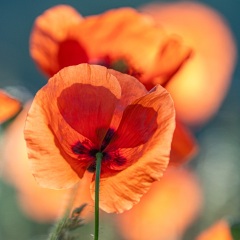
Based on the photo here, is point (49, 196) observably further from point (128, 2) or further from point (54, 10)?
point (128, 2)

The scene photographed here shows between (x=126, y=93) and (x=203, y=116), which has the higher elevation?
(x=126, y=93)

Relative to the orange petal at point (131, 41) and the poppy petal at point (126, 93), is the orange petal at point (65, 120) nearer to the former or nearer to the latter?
the poppy petal at point (126, 93)

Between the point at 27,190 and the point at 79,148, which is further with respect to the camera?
the point at 27,190

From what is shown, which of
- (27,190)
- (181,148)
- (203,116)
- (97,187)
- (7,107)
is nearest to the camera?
(97,187)

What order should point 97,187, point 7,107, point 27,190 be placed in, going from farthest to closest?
point 27,190
point 7,107
point 97,187

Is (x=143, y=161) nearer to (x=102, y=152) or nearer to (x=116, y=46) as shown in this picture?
(x=102, y=152)

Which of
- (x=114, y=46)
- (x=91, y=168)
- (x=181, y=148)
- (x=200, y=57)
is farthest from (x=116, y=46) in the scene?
(x=200, y=57)
